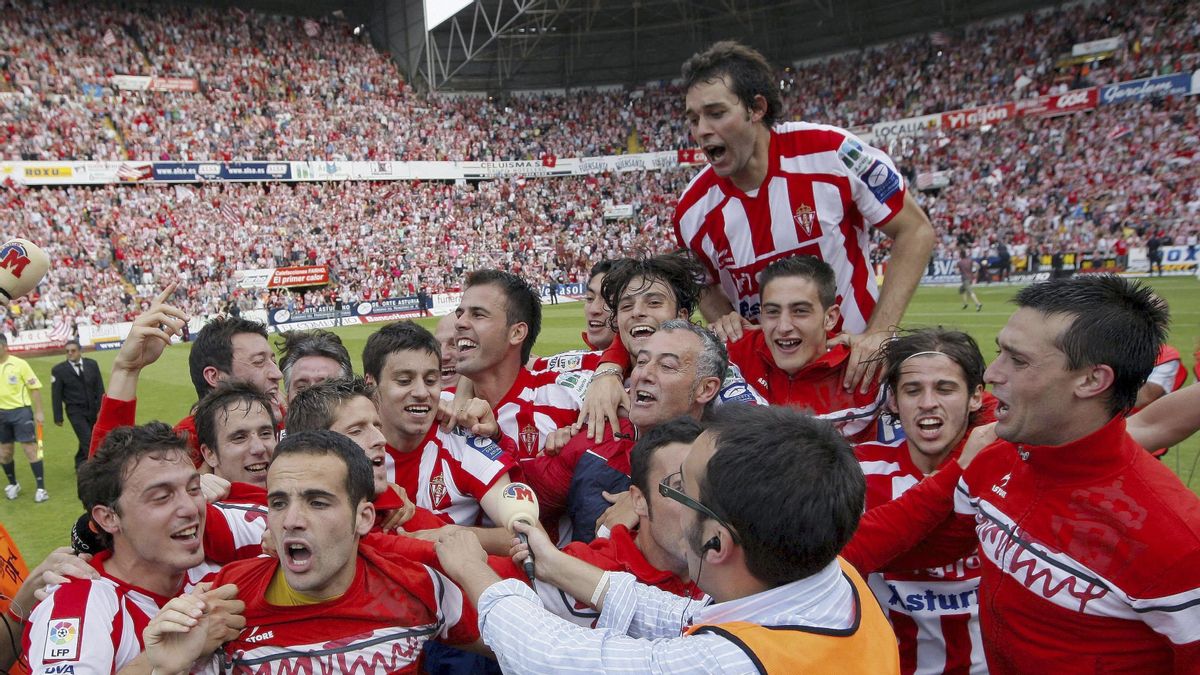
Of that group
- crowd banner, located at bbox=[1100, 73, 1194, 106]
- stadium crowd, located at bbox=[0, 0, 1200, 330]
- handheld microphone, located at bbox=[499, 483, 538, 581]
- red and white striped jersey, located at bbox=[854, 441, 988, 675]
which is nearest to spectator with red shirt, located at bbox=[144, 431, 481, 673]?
Answer: handheld microphone, located at bbox=[499, 483, 538, 581]

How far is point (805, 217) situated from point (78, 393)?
1038 cm

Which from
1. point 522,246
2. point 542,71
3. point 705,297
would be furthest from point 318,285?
point 705,297

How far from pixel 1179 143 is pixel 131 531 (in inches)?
1488

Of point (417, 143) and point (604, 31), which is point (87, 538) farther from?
point (604, 31)

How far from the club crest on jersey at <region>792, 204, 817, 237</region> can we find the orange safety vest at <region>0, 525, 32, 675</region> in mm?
4093

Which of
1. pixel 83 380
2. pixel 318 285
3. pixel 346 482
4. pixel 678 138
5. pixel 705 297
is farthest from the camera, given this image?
pixel 678 138

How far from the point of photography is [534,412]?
179 inches

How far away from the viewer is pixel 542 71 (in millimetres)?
48812

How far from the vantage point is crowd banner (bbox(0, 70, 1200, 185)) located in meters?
31.7

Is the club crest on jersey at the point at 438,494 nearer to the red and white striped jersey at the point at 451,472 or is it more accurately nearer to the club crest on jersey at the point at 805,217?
the red and white striped jersey at the point at 451,472

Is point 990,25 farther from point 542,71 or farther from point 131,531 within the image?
point 131,531

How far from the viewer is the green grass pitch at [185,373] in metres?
8.49

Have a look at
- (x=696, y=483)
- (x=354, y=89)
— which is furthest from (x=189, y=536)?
(x=354, y=89)

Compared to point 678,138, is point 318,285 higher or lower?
lower
